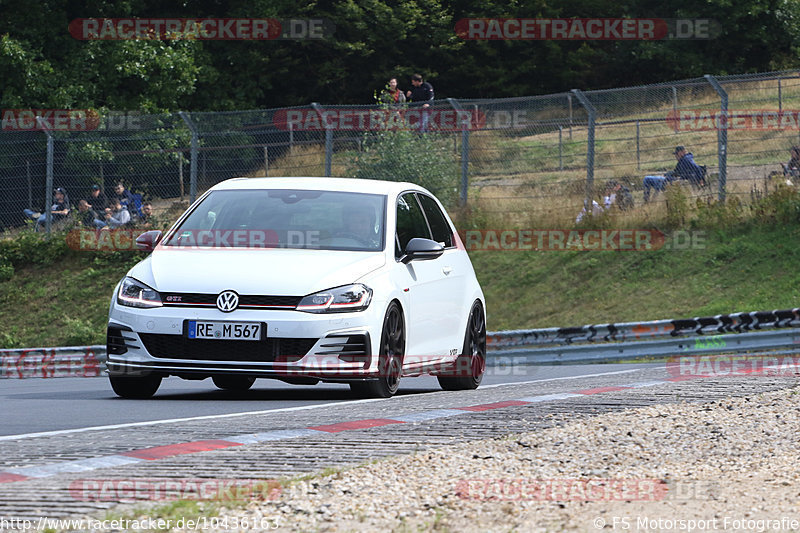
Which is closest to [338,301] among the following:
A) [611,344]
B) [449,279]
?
[449,279]

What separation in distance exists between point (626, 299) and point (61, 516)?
58.2 ft

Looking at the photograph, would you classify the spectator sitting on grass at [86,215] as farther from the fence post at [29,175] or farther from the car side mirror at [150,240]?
the car side mirror at [150,240]

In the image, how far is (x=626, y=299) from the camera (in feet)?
71.9

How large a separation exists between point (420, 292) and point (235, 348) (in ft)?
5.63

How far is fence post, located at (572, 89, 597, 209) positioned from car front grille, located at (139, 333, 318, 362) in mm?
13963

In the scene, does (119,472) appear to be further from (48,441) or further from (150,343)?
(150,343)

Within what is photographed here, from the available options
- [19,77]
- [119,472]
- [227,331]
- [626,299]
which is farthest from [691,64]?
[119,472]

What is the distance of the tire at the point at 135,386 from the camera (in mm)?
10367

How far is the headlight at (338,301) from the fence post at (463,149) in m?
14.3

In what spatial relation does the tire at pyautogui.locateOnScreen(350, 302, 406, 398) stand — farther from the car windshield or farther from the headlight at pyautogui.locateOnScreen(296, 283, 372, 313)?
the car windshield

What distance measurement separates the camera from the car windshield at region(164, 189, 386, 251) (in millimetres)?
10430

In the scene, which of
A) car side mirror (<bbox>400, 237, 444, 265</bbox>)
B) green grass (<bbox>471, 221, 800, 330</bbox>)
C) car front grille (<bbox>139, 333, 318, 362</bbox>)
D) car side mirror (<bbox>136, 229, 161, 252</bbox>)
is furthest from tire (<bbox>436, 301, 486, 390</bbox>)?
green grass (<bbox>471, 221, 800, 330</bbox>)

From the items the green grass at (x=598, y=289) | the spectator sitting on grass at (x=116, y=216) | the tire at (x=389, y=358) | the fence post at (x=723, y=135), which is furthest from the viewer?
the spectator sitting on grass at (x=116, y=216)

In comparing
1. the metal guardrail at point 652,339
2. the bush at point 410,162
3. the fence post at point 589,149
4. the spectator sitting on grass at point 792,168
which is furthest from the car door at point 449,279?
the bush at point 410,162
